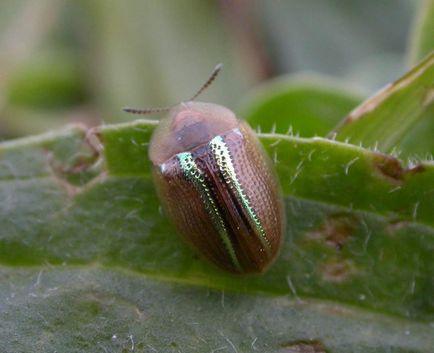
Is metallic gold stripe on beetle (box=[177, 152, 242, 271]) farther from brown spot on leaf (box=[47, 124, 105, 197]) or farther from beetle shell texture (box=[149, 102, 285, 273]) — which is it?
brown spot on leaf (box=[47, 124, 105, 197])

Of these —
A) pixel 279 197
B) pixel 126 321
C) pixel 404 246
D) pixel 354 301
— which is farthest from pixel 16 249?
pixel 404 246

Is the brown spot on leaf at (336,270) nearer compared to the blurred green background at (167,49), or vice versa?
the brown spot on leaf at (336,270)

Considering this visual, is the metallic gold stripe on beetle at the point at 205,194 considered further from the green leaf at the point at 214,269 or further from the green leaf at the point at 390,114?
A: the green leaf at the point at 390,114

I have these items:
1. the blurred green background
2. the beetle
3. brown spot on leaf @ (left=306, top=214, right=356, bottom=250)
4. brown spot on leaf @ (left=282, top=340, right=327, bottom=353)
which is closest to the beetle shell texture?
the beetle

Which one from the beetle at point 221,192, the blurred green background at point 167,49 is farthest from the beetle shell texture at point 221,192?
the blurred green background at point 167,49

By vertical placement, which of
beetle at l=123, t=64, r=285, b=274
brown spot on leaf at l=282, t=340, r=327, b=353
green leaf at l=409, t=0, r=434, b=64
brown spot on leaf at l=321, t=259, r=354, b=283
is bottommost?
brown spot on leaf at l=282, t=340, r=327, b=353

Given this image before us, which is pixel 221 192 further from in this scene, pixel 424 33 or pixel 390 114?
pixel 424 33
